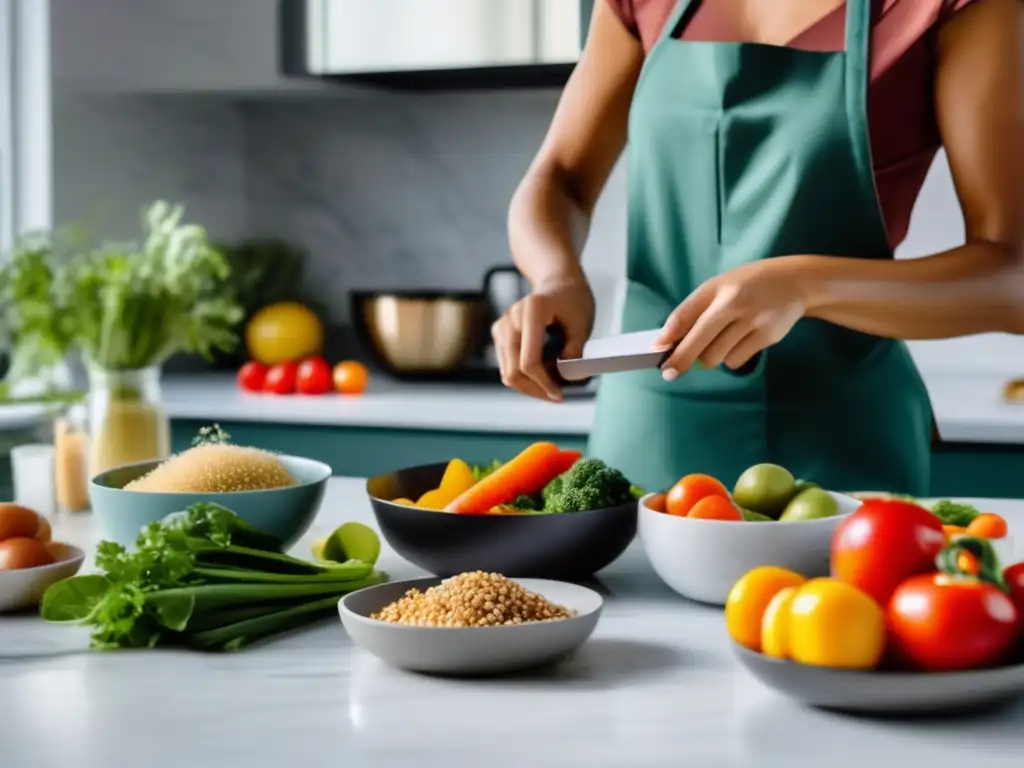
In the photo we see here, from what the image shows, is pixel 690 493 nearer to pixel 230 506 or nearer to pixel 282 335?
pixel 230 506

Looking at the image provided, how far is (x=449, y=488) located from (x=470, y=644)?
0.35 m

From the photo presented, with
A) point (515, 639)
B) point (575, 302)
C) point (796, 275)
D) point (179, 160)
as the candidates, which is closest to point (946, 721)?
point (515, 639)

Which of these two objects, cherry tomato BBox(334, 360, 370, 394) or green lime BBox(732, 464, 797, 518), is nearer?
green lime BBox(732, 464, 797, 518)

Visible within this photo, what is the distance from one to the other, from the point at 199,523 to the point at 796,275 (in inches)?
24.5

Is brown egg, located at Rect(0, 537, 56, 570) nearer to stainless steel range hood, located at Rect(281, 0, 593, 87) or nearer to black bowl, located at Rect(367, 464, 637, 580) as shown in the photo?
black bowl, located at Rect(367, 464, 637, 580)

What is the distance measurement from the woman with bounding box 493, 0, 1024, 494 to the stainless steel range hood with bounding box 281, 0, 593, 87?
3.15 ft

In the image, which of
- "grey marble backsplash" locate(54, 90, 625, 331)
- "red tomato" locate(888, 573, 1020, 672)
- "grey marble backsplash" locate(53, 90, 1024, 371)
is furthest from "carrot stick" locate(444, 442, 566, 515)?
"grey marble backsplash" locate(54, 90, 625, 331)

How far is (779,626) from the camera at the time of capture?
34.9 inches

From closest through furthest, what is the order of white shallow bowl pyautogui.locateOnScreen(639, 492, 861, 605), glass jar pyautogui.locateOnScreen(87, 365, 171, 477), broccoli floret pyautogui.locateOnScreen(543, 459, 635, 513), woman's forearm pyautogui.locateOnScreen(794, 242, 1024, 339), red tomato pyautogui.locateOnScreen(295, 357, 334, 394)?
white shallow bowl pyautogui.locateOnScreen(639, 492, 861, 605)
broccoli floret pyautogui.locateOnScreen(543, 459, 635, 513)
woman's forearm pyautogui.locateOnScreen(794, 242, 1024, 339)
glass jar pyautogui.locateOnScreen(87, 365, 171, 477)
red tomato pyautogui.locateOnScreen(295, 357, 334, 394)

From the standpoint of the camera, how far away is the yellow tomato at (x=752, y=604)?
3.01 ft

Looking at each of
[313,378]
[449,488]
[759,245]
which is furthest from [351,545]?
[313,378]

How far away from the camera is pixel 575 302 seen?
156 centimetres

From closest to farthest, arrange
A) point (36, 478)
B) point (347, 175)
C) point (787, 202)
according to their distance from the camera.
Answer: point (36, 478) < point (787, 202) < point (347, 175)

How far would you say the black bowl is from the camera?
121 cm
